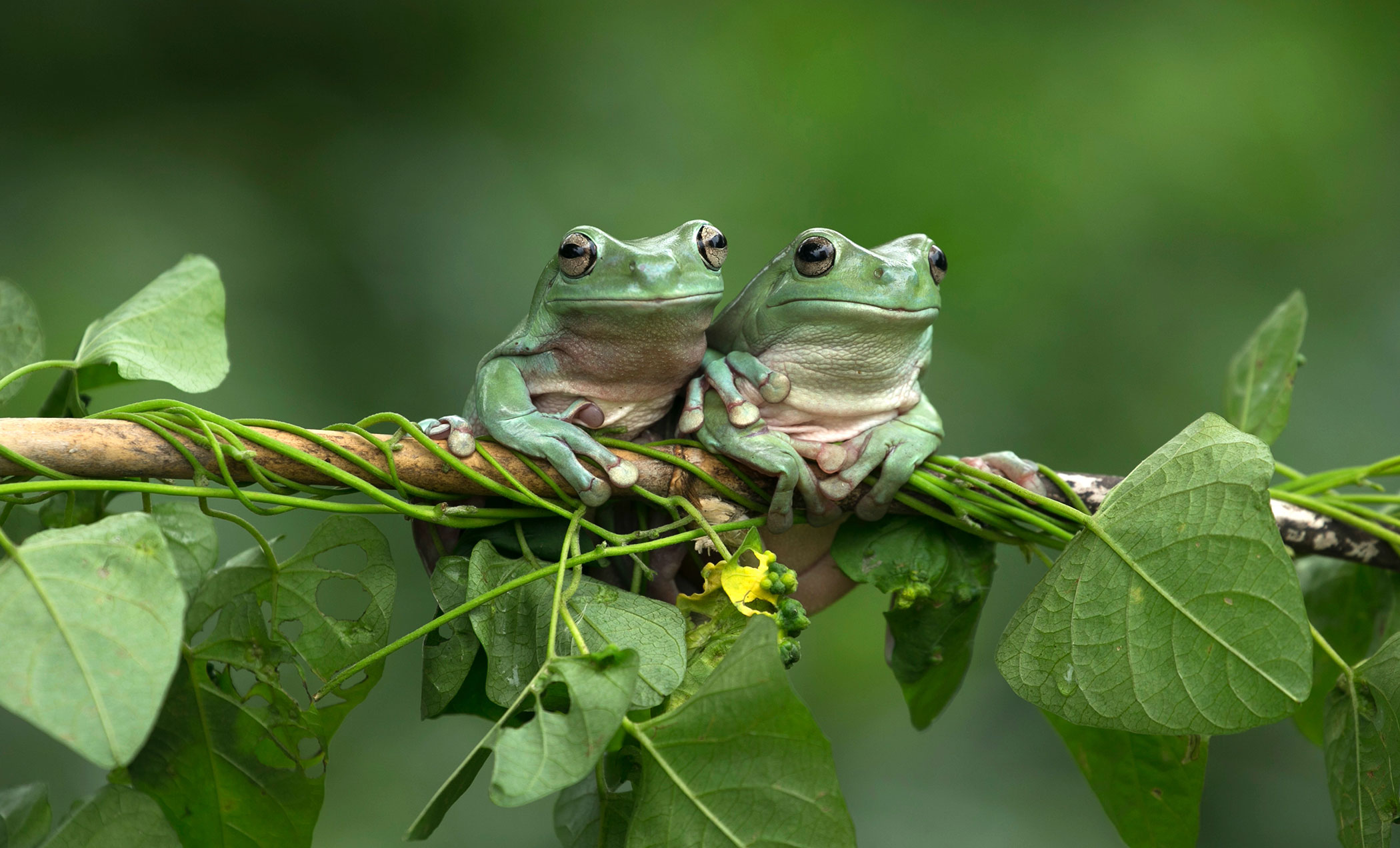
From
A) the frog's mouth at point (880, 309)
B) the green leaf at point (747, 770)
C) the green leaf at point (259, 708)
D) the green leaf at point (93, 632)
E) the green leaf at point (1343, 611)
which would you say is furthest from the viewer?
the green leaf at point (1343, 611)

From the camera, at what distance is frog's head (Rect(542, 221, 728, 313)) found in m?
1.15

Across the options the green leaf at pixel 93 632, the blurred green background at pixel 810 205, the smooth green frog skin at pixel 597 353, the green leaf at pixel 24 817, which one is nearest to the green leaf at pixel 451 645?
the smooth green frog skin at pixel 597 353

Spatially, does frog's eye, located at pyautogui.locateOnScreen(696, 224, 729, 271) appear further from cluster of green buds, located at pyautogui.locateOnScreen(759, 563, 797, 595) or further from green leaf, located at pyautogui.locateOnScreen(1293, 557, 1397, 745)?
green leaf, located at pyautogui.locateOnScreen(1293, 557, 1397, 745)

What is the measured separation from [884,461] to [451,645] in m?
0.59

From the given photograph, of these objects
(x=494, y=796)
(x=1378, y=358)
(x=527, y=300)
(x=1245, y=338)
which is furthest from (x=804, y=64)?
(x=494, y=796)

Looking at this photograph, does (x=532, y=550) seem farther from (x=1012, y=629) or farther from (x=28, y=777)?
(x=28, y=777)

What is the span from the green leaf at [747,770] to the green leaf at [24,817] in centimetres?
85

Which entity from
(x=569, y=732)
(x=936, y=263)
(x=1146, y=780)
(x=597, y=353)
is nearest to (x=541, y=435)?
(x=597, y=353)

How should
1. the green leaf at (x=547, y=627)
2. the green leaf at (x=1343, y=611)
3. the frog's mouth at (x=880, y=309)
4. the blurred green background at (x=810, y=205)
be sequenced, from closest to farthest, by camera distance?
the green leaf at (x=547, y=627), the frog's mouth at (x=880, y=309), the green leaf at (x=1343, y=611), the blurred green background at (x=810, y=205)

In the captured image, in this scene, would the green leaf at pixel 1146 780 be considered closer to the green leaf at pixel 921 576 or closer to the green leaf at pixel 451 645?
the green leaf at pixel 921 576

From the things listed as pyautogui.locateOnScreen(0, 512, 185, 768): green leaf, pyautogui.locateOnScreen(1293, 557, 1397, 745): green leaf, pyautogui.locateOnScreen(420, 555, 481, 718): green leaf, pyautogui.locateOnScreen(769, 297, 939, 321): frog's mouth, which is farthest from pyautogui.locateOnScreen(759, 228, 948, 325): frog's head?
pyautogui.locateOnScreen(1293, 557, 1397, 745): green leaf

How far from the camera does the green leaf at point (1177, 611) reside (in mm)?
948

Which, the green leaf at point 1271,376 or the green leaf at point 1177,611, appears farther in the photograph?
the green leaf at point 1271,376

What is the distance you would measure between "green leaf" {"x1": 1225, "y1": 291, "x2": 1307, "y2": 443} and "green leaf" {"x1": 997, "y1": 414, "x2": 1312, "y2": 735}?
2.25 feet
